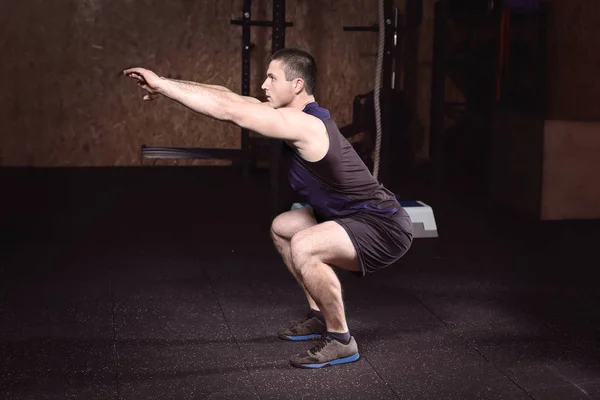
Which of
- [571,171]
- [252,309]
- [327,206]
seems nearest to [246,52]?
[571,171]

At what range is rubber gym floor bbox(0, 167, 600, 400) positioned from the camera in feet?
8.27

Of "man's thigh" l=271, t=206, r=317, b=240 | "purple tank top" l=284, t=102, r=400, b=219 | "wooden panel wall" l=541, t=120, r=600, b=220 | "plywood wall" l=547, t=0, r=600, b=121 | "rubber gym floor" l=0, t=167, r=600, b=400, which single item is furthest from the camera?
"plywood wall" l=547, t=0, r=600, b=121

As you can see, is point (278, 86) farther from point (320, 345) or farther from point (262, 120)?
point (320, 345)

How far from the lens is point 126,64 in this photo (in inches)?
265

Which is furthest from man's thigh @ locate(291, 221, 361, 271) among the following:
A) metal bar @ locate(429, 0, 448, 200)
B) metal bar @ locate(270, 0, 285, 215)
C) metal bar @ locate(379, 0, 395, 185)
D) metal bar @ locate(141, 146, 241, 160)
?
metal bar @ locate(429, 0, 448, 200)

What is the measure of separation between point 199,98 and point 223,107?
0.24ft

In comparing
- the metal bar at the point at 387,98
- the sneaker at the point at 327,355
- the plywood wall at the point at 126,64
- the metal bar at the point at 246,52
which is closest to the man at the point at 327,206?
the sneaker at the point at 327,355

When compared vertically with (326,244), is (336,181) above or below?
above

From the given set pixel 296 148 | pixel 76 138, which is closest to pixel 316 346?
pixel 296 148

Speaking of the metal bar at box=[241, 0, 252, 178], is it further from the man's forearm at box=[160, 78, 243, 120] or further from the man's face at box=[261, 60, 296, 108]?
the man's forearm at box=[160, 78, 243, 120]

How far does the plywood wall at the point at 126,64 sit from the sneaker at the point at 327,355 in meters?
4.43

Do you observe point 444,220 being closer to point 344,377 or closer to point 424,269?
point 424,269

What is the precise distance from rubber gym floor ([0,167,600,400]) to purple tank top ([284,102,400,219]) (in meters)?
0.48

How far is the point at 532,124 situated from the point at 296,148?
9.20ft
